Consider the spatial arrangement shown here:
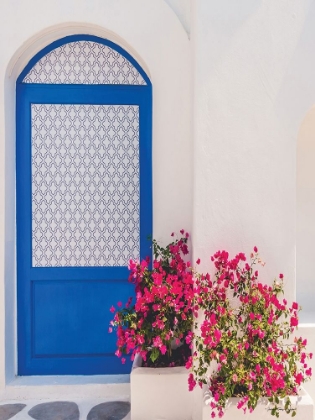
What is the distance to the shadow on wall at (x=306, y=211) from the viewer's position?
3809mm

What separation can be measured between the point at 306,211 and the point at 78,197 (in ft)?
6.72

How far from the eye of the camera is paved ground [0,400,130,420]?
3.18 m

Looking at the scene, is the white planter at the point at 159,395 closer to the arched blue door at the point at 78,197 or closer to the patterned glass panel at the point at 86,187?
the arched blue door at the point at 78,197

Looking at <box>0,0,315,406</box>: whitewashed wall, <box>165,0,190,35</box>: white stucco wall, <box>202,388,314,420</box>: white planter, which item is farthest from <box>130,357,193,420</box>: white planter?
<box>165,0,190,35</box>: white stucco wall

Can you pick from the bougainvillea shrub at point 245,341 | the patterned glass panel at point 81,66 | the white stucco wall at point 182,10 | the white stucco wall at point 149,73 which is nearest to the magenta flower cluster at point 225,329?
A: the bougainvillea shrub at point 245,341

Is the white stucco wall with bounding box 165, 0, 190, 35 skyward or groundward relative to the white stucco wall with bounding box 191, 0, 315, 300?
skyward

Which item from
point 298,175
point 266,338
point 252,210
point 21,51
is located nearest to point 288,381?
point 266,338

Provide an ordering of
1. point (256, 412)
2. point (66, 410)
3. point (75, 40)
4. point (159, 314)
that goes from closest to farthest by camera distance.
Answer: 1. point (256, 412)
2. point (159, 314)
3. point (66, 410)
4. point (75, 40)

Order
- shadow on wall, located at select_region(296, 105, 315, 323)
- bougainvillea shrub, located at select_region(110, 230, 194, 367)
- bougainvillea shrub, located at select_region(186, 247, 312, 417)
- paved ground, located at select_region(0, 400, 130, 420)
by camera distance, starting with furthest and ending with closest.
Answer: shadow on wall, located at select_region(296, 105, 315, 323), paved ground, located at select_region(0, 400, 130, 420), bougainvillea shrub, located at select_region(110, 230, 194, 367), bougainvillea shrub, located at select_region(186, 247, 312, 417)

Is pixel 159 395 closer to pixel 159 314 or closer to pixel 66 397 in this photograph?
pixel 159 314

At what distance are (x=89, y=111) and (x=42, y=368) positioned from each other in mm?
2288

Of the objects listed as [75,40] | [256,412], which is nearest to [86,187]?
[75,40]

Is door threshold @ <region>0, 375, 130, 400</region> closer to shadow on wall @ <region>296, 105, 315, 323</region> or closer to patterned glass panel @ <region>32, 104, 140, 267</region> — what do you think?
patterned glass panel @ <region>32, 104, 140, 267</region>

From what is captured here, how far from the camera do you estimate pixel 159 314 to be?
293 cm
